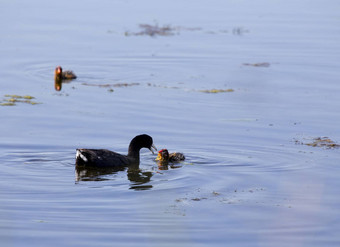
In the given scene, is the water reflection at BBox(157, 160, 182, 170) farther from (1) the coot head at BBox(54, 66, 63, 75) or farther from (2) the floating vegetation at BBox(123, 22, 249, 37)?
(2) the floating vegetation at BBox(123, 22, 249, 37)

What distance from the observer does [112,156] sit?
13.1m

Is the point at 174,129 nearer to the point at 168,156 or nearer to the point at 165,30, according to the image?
the point at 168,156

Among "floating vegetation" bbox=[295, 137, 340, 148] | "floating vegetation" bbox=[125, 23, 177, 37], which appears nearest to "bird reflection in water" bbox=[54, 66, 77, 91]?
"floating vegetation" bbox=[125, 23, 177, 37]

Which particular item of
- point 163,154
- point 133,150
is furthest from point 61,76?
point 163,154

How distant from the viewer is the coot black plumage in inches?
502

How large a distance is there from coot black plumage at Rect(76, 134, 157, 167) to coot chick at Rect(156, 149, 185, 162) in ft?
1.31

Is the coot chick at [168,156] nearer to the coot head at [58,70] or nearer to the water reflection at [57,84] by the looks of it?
the water reflection at [57,84]

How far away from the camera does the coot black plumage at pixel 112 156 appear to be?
12.8 metres

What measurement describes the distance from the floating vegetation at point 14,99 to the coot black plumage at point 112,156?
14.4 feet

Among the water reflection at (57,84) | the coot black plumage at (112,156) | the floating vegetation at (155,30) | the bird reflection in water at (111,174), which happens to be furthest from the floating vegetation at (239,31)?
the bird reflection in water at (111,174)

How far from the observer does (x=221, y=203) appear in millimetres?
10805

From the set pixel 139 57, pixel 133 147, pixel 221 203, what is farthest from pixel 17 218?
pixel 139 57

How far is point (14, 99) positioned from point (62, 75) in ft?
8.80

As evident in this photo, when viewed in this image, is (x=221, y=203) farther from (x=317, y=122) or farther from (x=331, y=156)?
(x=317, y=122)
